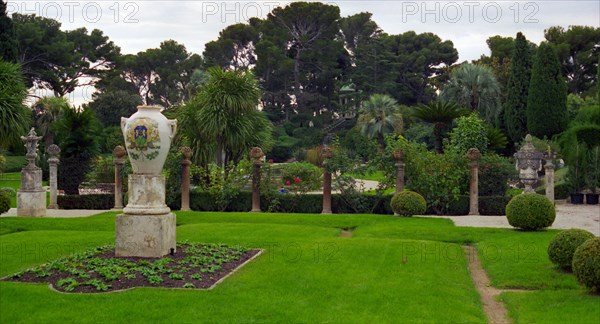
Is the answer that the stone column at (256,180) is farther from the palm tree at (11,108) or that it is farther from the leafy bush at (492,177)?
the palm tree at (11,108)

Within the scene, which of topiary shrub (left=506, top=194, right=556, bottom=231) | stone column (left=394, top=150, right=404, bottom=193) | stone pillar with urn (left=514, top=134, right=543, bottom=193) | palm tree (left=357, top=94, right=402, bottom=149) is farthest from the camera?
palm tree (left=357, top=94, right=402, bottom=149)

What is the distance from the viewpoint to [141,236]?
38.8 feet

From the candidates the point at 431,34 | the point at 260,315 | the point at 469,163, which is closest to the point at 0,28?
the point at 469,163

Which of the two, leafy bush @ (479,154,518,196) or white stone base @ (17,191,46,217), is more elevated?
leafy bush @ (479,154,518,196)

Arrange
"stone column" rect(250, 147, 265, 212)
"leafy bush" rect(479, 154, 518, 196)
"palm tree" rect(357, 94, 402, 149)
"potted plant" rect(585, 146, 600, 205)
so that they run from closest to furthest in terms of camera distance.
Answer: "stone column" rect(250, 147, 265, 212)
"leafy bush" rect(479, 154, 518, 196)
"potted plant" rect(585, 146, 600, 205)
"palm tree" rect(357, 94, 402, 149)

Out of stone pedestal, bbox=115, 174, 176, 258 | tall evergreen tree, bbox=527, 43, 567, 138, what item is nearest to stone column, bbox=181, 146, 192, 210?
stone pedestal, bbox=115, 174, 176, 258

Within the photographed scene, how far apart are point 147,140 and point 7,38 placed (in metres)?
30.5

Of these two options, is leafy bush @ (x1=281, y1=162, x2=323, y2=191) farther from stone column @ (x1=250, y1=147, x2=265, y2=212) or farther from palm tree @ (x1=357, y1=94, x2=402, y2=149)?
palm tree @ (x1=357, y1=94, x2=402, y2=149)

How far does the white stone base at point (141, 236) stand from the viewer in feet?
38.7

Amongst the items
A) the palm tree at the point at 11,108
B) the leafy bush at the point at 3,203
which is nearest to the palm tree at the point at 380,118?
the palm tree at the point at 11,108

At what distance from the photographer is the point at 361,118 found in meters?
49.1

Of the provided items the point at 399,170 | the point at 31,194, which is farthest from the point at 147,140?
the point at 399,170

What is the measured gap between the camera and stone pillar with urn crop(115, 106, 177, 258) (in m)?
11.8

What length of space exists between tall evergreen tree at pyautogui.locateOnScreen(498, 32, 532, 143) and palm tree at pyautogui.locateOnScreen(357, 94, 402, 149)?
30.8 ft
